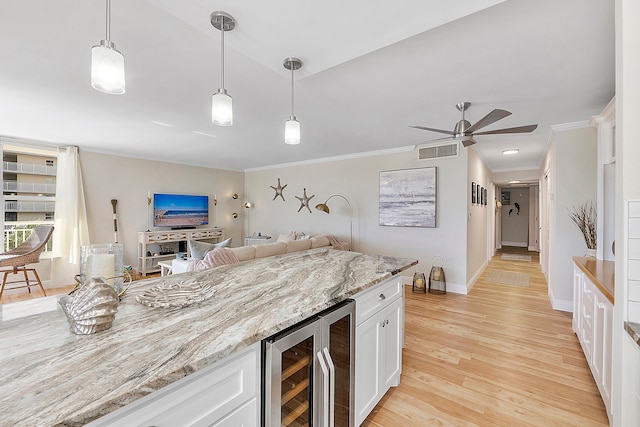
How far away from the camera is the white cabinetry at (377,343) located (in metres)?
1.54

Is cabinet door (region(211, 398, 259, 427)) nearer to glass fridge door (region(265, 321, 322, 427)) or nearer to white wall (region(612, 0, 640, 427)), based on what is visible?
glass fridge door (region(265, 321, 322, 427))

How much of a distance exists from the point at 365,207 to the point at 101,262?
179 inches

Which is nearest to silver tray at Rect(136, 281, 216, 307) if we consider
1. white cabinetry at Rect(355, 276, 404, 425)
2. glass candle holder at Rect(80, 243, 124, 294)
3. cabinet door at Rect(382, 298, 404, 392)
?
glass candle holder at Rect(80, 243, 124, 294)

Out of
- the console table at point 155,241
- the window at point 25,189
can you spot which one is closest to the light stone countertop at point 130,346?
the console table at point 155,241

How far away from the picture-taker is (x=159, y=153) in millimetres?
5277

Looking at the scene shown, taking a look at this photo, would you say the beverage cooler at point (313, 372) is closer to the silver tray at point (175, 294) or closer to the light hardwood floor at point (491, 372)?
the silver tray at point (175, 294)

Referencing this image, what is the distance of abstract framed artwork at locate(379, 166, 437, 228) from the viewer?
4516 millimetres

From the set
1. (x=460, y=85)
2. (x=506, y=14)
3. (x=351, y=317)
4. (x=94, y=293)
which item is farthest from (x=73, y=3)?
(x=460, y=85)

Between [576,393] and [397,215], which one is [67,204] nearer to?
[397,215]

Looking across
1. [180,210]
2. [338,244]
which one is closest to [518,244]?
[338,244]

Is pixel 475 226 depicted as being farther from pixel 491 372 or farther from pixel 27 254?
pixel 27 254

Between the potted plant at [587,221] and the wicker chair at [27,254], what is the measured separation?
7004 mm

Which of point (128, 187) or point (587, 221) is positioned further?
point (128, 187)

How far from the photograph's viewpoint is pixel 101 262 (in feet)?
3.63
